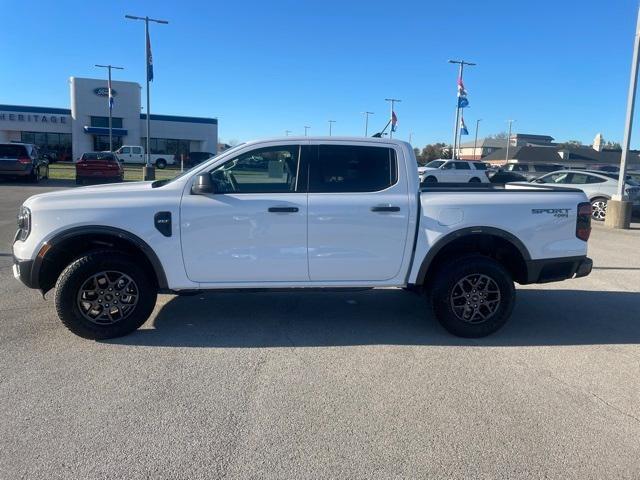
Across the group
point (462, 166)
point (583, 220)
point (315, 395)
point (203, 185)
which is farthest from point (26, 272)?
point (462, 166)

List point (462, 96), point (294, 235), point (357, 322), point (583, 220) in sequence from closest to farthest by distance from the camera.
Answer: point (294, 235) < point (583, 220) < point (357, 322) < point (462, 96)

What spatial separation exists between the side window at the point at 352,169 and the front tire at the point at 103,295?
6.03ft

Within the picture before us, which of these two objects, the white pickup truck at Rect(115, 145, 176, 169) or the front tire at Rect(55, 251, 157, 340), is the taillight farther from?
the white pickup truck at Rect(115, 145, 176, 169)

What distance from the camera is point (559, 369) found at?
4.33 meters

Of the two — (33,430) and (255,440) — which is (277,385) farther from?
(33,430)

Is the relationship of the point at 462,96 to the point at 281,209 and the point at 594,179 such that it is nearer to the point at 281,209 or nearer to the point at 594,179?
the point at 594,179

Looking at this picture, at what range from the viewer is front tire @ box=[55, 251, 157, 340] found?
4.53m

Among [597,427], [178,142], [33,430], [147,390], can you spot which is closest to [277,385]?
[147,390]

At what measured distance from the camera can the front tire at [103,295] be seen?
4527mm

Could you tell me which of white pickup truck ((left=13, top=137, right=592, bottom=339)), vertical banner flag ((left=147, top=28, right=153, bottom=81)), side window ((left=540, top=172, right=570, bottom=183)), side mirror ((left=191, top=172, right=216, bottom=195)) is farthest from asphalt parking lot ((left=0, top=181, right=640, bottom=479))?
Answer: vertical banner flag ((left=147, top=28, right=153, bottom=81))

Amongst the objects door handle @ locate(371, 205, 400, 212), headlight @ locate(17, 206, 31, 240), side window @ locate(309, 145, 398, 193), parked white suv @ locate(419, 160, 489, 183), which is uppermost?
parked white suv @ locate(419, 160, 489, 183)

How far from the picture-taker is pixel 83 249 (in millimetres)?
4785

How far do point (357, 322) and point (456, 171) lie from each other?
76.4 feet

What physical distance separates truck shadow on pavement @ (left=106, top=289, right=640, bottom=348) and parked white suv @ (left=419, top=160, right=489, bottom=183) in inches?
789
